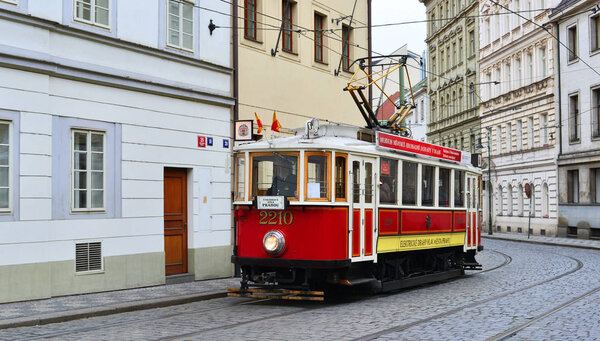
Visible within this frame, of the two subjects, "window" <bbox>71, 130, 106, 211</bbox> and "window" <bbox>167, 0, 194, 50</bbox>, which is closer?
"window" <bbox>71, 130, 106, 211</bbox>

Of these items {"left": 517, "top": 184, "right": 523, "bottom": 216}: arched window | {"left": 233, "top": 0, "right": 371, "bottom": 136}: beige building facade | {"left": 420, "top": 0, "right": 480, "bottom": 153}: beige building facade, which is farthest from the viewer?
{"left": 420, "top": 0, "right": 480, "bottom": 153}: beige building facade

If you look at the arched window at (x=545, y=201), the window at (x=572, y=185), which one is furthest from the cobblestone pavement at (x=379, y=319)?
the arched window at (x=545, y=201)

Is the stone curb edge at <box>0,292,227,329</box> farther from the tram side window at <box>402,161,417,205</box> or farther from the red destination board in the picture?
the red destination board

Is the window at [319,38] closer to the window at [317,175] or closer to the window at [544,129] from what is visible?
the window at [317,175]

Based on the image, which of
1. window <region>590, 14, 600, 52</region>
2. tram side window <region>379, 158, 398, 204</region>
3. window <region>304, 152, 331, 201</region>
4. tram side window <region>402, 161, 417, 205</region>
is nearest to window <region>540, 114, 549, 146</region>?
window <region>590, 14, 600, 52</region>

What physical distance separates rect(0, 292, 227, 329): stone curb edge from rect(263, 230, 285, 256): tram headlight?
1780 mm

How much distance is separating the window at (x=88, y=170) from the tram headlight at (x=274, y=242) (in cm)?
350

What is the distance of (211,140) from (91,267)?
436 centimetres

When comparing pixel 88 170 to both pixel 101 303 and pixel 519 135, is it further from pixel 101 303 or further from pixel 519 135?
pixel 519 135

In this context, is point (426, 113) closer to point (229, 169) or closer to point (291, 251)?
point (229, 169)

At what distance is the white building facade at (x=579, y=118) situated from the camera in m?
37.6

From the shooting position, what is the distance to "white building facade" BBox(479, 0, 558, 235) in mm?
41906

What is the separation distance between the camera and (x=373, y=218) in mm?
13570

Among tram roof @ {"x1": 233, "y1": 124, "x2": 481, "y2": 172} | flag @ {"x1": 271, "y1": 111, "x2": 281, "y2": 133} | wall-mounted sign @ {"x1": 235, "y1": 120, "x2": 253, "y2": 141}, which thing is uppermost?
flag @ {"x1": 271, "y1": 111, "x2": 281, "y2": 133}
